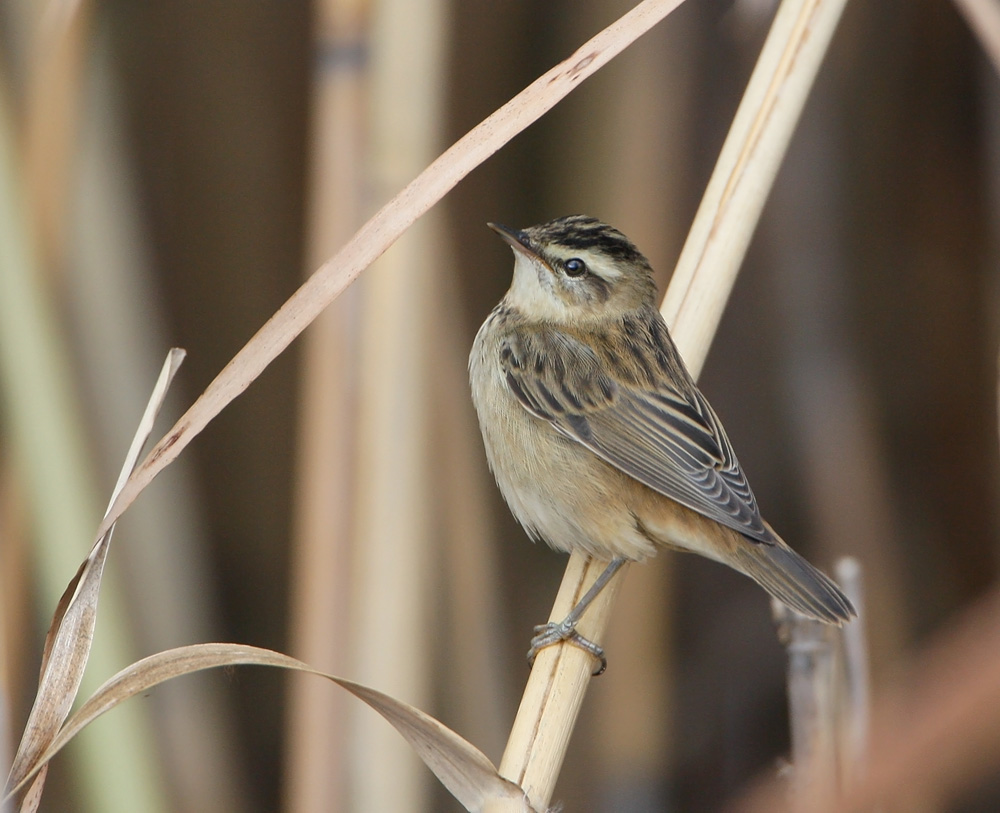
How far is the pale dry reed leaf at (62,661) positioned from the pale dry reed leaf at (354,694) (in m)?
0.03

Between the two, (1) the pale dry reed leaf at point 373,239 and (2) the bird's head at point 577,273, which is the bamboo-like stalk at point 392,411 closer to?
(2) the bird's head at point 577,273

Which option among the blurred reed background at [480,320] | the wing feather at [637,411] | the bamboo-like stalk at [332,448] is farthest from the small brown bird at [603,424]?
the bamboo-like stalk at [332,448]

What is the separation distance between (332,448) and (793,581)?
1210 millimetres

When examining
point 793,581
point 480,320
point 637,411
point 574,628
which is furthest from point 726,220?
point 480,320

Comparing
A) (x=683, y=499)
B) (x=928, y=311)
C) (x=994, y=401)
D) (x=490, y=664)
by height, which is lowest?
(x=490, y=664)

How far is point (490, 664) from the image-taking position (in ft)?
12.0

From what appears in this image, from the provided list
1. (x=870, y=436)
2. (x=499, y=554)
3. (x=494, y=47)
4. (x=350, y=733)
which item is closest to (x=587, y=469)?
(x=350, y=733)

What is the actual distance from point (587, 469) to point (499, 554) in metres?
1.35

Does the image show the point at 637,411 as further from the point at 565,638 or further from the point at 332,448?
the point at 332,448

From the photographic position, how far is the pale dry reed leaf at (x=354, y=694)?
1.58 meters

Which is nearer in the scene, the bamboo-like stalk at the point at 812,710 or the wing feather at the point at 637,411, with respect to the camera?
the bamboo-like stalk at the point at 812,710

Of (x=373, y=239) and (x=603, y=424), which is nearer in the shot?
(x=373, y=239)

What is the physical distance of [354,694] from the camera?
170 centimetres

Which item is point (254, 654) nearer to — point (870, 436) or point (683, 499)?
point (683, 499)
